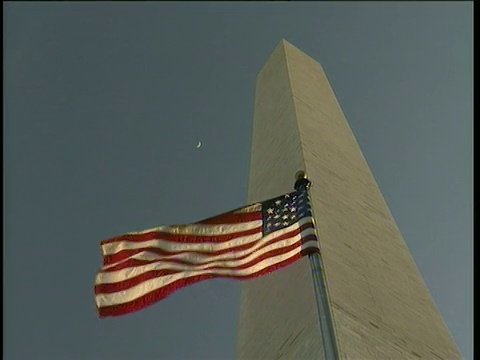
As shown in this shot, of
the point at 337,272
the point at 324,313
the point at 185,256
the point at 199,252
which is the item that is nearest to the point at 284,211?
the point at 199,252

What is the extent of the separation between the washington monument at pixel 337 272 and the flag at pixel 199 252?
3.46ft

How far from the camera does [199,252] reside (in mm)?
9312

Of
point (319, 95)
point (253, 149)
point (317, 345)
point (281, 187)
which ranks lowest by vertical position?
point (317, 345)

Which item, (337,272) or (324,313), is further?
(337,272)

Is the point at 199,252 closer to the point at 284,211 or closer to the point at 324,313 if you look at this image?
the point at 284,211

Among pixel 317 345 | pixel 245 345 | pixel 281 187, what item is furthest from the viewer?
pixel 281 187

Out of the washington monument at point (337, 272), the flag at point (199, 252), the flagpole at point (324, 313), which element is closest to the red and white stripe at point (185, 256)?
the flag at point (199, 252)

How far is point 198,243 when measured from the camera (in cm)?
937

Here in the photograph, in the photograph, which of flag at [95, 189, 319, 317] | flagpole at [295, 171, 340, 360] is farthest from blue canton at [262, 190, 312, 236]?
flagpole at [295, 171, 340, 360]

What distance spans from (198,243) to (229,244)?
37 cm

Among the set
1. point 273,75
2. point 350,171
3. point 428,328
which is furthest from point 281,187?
point 273,75

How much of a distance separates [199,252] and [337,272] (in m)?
2.22

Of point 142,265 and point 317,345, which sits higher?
point 142,265

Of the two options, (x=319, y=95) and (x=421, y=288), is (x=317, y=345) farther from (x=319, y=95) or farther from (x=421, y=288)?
(x=319, y=95)
